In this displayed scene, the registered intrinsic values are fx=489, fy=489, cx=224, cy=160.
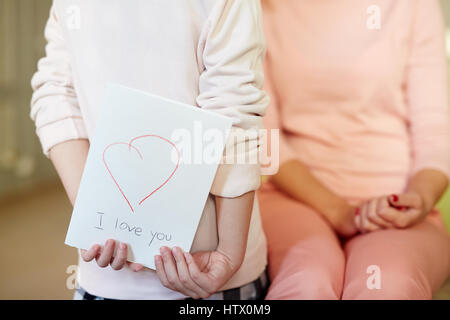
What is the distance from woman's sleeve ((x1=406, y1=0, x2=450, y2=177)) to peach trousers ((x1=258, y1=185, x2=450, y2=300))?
0.58 feet

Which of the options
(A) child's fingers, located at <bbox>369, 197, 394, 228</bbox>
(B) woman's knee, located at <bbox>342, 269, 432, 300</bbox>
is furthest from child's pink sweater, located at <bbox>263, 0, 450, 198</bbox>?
(B) woman's knee, located at <bbox>342, 269, 432, 300</bbox>

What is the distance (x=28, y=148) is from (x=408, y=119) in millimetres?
2394

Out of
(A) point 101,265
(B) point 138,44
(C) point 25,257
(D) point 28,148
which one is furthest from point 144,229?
(D) point 28,148

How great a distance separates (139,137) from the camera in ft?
2.02

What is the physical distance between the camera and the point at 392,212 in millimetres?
864

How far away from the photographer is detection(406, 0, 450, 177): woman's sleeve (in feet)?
3.26

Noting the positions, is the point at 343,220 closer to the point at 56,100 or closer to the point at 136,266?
the point at 136,266

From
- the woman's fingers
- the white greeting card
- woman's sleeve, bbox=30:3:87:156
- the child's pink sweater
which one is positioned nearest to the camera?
the white greeting card

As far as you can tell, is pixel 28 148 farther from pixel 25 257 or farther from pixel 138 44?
pixel 138 44

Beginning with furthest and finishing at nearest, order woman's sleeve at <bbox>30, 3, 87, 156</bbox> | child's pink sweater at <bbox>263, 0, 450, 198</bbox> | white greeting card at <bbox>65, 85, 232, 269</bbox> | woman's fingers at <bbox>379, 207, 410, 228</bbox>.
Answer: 1. child's pink sweater at <bbox>263, 0, 450, 198</bbox>
2. woman's fingers at <bbox>379, 207, 410, 228</bbox>
3. woman's sleeve at <bbox>30, 3, 87, 156</bbox>
4. white greeting card at <bbox>65, 85, 232, 269</bbox>

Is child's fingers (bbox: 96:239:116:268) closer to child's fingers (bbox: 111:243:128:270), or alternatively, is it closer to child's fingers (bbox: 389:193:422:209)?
child's fingers (bbox: 111:243:128:270)

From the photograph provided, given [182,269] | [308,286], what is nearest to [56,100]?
[182,269]

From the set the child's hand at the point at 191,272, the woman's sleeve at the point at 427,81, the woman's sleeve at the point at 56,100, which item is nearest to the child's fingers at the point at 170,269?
the child's hand at the point at 191,272

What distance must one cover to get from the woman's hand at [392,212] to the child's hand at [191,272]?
33cm
